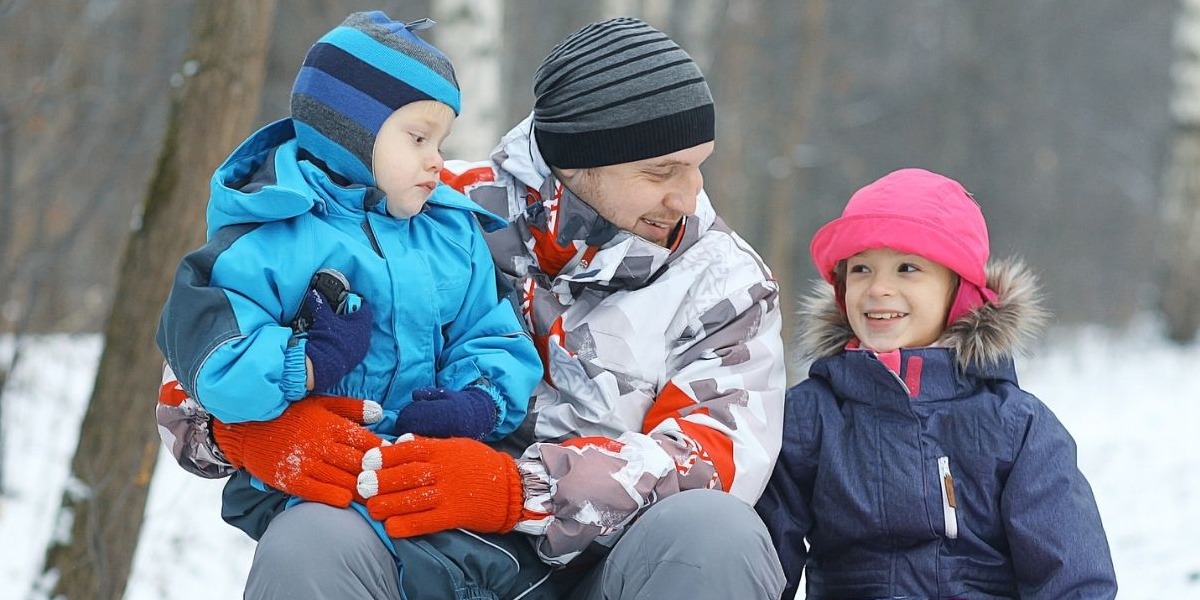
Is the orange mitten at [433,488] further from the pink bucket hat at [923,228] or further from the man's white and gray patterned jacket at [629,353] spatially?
the pink bucket hat at [923,228]

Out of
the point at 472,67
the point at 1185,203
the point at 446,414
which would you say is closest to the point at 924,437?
the point at 446,414

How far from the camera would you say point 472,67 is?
256 inches

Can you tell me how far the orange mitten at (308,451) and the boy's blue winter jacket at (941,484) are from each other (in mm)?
926

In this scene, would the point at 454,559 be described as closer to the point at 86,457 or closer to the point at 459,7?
the point at 86,457

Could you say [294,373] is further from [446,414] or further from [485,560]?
[485,560]

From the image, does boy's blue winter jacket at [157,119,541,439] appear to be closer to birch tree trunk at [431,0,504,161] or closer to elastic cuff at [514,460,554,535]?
elastic cuff at [514,460,554,535]

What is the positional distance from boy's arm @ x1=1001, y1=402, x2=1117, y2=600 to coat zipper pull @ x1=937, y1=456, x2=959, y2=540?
9 centimetres

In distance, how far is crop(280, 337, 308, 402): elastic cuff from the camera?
2.04 meters

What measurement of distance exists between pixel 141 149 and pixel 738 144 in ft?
15.6

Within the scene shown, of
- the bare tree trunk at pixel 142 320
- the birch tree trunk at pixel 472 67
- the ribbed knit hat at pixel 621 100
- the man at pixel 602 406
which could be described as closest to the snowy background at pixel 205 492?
the bare tree trunk at pixel 142 320

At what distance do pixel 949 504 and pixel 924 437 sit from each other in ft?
0.46

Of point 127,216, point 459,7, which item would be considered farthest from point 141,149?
point 459,7

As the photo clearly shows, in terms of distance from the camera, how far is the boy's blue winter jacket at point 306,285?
2020mm

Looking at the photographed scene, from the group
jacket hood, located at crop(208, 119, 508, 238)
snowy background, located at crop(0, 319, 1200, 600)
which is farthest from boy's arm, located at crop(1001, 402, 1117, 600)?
snowy background, located at crop(0, 319, 1200, 600)
